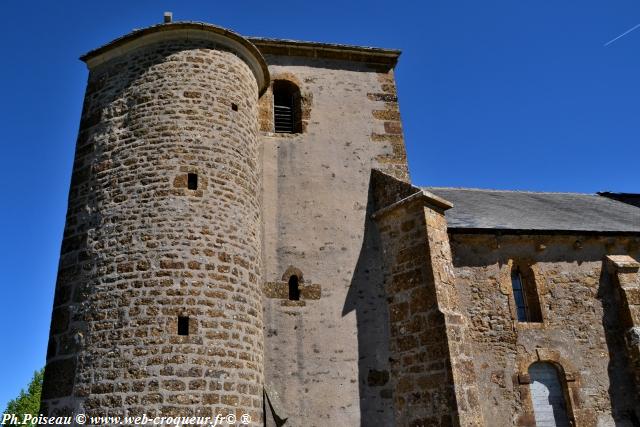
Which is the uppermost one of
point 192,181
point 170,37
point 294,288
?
point 170,37

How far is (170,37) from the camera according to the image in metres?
8.38

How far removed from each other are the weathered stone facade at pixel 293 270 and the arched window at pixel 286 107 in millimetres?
88

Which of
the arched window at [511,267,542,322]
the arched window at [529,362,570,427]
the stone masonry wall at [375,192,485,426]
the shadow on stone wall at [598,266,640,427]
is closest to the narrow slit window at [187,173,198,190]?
the stone masonry wall at [375,192,485,426]

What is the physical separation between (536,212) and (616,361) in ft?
12.3

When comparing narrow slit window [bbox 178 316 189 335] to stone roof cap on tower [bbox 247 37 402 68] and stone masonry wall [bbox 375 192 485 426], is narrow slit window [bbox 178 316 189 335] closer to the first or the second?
stone masonry wall [bbox 375 192 485 426]

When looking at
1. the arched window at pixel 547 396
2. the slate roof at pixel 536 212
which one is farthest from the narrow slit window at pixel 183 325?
the arched window at pixel 547 396

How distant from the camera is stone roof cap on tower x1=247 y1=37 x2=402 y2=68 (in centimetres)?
1055

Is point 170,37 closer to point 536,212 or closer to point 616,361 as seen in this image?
point 536,212

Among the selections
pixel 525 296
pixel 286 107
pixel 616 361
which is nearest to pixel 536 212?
pixel 525 296

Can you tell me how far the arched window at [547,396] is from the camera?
9.31m

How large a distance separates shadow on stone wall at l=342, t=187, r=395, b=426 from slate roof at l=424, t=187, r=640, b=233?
6.55ft

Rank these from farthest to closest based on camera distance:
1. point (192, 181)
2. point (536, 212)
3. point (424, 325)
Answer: point (536, 212) < point (424, 325) < point (192, 181)

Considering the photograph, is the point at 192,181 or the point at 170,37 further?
the point at 170,37

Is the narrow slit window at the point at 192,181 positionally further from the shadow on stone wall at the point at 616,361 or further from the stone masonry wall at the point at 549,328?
the shadow on stone wall at the point at 616,361
